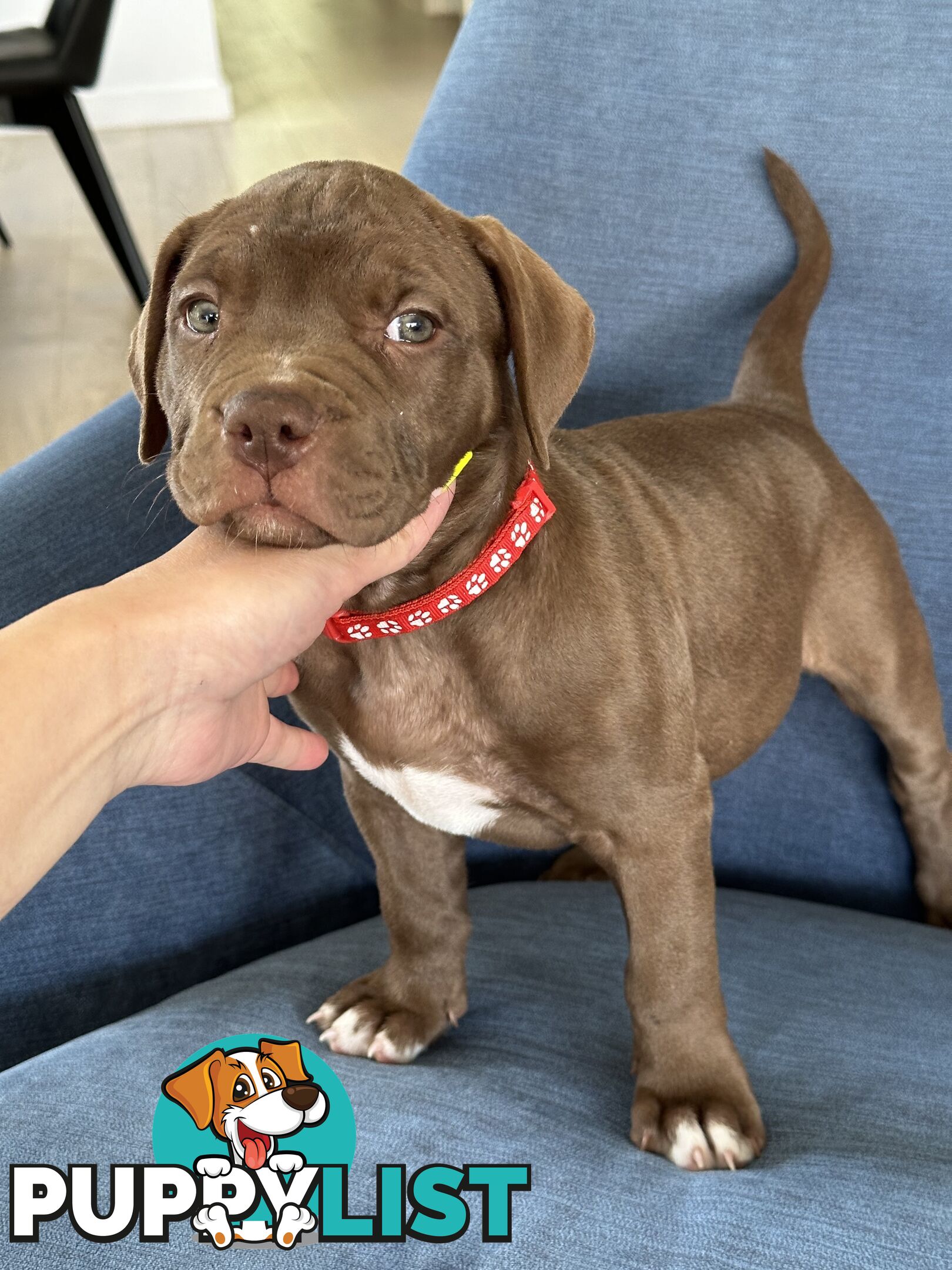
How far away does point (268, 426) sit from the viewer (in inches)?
47.9

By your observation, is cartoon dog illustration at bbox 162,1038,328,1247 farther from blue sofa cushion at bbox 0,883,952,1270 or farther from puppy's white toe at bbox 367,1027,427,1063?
puppy's white toe at bbox 367,1027,427,1063

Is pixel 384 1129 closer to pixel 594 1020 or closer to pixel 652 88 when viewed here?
pixel 594 1020

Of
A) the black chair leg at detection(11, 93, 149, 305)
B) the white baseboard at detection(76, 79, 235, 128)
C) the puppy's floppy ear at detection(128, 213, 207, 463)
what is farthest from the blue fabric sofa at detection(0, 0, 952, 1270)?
the white baseboard at detection(76, 79, 235, 128)

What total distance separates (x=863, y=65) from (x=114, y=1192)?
7.38 ft

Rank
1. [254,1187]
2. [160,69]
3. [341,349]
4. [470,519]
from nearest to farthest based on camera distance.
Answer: [341,349] → [254,1187] → [470,519] → [160,69]

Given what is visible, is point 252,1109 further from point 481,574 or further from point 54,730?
point 481,574

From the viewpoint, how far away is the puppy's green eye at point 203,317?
1434 mm

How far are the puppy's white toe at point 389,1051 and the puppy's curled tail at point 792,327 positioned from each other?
1.28m

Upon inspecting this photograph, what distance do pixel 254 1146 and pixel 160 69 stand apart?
9266 millimetres

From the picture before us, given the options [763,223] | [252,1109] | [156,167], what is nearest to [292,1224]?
[252,1109]

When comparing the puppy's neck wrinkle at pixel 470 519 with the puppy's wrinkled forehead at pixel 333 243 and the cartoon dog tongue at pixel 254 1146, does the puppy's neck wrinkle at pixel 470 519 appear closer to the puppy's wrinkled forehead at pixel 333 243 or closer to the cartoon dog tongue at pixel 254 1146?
the puppy's wrinkled forehead at pixel 333 243

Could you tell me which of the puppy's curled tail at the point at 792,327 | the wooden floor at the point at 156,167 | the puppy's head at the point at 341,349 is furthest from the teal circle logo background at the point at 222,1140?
the wooden floor at the point at 156,167

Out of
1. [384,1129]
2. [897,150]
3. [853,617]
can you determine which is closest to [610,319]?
[897,150]

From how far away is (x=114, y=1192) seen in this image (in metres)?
1.41
